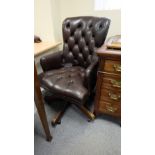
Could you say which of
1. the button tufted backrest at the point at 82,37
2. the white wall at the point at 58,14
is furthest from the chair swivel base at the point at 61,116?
the white wall at the point at 58,14

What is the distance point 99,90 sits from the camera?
59.3 inches

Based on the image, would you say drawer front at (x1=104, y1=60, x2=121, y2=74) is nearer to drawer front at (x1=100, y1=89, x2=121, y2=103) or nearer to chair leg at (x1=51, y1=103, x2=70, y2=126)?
drawer front at (x1=100, y1=89, x2=121, y2=103)

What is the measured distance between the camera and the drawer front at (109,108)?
4.89ft

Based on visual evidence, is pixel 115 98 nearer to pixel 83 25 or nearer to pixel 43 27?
pixel 83 25

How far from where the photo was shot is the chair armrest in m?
1.76

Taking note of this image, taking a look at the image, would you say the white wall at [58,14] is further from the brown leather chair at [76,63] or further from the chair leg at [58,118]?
the chair leg at [58,118]

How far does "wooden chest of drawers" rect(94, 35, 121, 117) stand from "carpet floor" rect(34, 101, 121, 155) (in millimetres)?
157

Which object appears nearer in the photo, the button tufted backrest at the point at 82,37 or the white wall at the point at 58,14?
the button tufted backrest at the point at 82,37

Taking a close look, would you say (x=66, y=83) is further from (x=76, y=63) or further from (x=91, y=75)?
(x=76, y=63)

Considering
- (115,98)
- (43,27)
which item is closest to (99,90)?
(115,98)

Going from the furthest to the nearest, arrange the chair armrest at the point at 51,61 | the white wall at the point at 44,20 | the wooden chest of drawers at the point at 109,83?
the white wall at the point at 44,20 → the chair armrest at the point at 51,61 → the wooden chest of drawers at the point at 109,83

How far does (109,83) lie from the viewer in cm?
142

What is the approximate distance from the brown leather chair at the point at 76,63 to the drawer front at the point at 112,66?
158 millimetres
